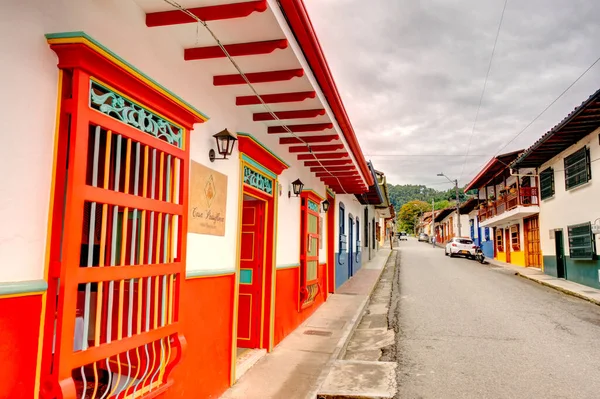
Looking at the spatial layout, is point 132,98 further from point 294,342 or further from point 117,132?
point 294,342

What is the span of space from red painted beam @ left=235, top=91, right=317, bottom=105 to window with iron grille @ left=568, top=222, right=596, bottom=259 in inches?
463

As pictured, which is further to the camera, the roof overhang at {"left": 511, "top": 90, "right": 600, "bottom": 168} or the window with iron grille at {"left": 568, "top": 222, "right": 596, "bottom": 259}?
the window with iron grille at {"left": 568, "top": 222, "right": 596, "bottom": 259}

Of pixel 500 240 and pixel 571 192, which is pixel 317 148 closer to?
pixel 571 192

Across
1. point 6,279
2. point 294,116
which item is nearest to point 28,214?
point 6,279

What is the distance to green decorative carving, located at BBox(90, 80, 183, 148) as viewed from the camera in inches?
99.3

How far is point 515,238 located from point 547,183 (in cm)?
620

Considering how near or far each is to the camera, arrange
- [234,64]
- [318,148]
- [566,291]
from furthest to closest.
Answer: [566,291], [318,148], [234,64]

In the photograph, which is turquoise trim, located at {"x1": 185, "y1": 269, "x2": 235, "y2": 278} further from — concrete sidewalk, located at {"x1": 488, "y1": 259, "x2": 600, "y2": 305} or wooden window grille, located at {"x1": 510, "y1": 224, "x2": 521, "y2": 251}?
wooden window grille, located at {"x1": 510, "y1": 224, "x2": 521, "y2": 251}

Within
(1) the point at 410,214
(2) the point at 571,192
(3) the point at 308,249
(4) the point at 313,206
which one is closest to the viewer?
(3) the point at 308,249

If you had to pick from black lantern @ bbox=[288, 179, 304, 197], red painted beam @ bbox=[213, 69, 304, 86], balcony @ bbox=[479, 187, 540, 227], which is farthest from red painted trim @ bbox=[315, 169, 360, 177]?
balcony @ bbox=[479, 187, 540, 227]

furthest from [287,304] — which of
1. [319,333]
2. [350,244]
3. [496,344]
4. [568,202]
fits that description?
[568,202]

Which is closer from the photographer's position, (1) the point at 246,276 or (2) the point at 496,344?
(1) the point at 246,276

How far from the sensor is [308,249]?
26.6ft

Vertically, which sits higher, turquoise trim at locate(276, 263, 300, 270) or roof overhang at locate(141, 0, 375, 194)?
roof overhang at locate(141, 0, 375, 194)
